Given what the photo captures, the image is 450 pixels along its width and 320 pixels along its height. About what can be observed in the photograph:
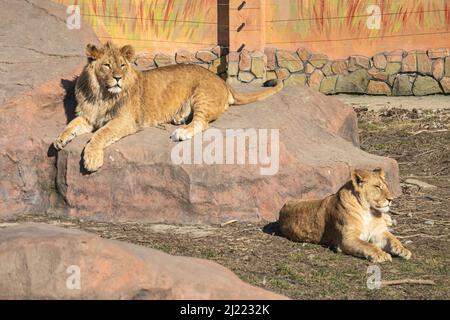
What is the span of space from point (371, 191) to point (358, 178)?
15 cm

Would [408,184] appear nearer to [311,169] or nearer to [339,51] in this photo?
[311,169]

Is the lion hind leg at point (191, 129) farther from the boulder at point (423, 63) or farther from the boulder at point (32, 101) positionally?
the boulder at point (423, 63)

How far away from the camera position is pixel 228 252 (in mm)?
7625

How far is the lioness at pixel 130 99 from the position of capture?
888 centimetres

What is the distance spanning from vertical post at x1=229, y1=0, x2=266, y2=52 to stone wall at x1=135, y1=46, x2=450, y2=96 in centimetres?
17

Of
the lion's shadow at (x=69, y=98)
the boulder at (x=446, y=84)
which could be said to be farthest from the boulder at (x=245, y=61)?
the lion's shadow at (x=69, y=98)

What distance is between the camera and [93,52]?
891 centimetres

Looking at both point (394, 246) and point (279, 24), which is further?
point (279, 24)

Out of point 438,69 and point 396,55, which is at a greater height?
point 396,55

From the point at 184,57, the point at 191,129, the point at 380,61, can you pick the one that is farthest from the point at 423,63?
the point at 191,129

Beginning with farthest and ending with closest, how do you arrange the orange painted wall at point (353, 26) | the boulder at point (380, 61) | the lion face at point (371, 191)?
the boulder at point (380, 61), the orange painted wall at point (353, 26), the lion face at point (371, 191)

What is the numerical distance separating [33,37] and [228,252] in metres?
3.87
